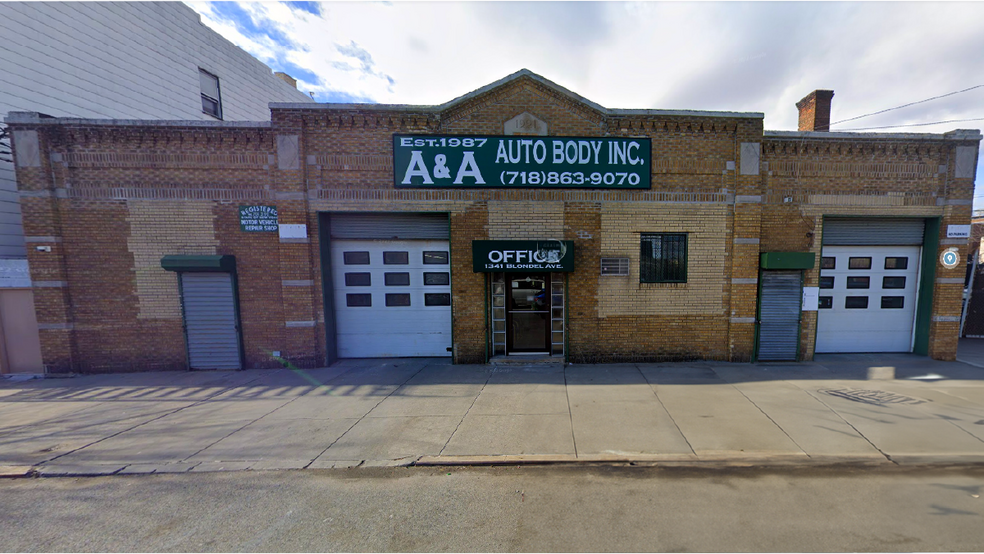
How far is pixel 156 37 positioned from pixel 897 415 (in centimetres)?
2356

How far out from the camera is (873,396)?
637 cm

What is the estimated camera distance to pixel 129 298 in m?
8.28

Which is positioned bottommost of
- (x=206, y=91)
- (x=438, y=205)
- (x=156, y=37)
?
(x=438, y=205)

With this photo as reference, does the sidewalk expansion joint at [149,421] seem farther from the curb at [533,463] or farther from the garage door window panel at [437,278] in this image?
the garage door window panel at [437,278]

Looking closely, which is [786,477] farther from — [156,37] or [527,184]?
[156,37]

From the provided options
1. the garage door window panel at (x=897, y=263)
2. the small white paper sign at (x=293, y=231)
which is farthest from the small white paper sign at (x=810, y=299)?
the small white paper sign at (x=293, y=231)

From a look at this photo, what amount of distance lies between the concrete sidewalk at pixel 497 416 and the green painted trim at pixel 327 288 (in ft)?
2.34

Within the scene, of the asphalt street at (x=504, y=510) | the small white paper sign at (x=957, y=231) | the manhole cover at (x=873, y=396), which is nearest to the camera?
the asphalt street at (x=504, y=510)

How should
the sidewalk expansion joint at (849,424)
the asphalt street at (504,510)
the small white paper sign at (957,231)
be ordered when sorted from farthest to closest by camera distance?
the small white paper sign at (957,231)
the sidewalk expansion joint at (849,424)
the asphalt street at (504,510)

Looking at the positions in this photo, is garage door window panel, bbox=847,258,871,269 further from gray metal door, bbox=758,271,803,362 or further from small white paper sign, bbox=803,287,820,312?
gray metal door, bbox=758,271,803,362

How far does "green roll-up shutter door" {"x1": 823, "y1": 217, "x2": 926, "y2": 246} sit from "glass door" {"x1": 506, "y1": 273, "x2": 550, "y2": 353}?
296 inches

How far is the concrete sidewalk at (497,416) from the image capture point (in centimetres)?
466

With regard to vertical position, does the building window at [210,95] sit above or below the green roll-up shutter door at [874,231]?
above

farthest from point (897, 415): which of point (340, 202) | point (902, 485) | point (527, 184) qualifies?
point (340, 202)
